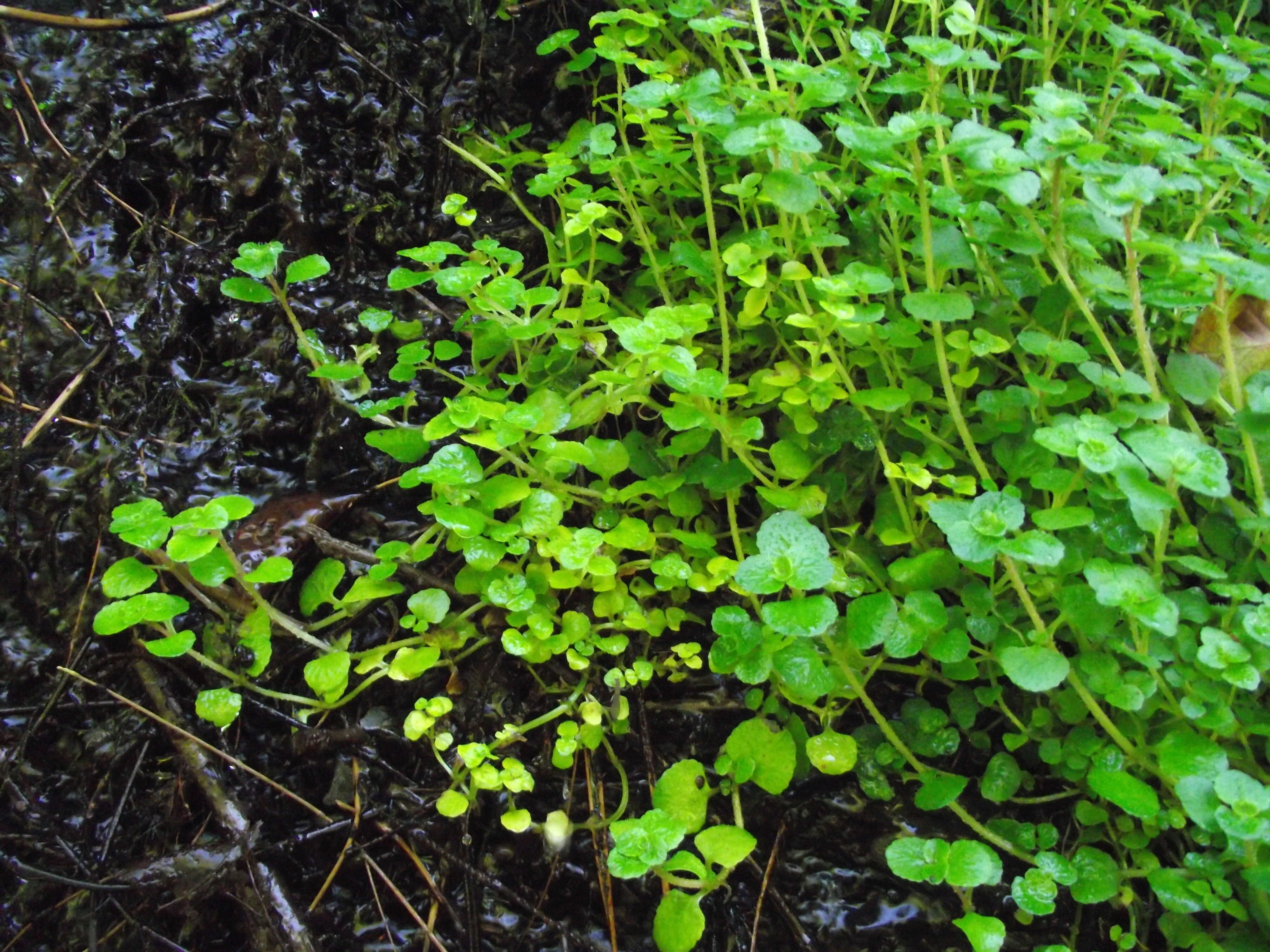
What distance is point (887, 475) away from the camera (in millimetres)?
1330

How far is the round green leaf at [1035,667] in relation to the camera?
109 cm

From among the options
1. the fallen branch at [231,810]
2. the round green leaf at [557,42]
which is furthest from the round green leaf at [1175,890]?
the round green leaf at [557,42]

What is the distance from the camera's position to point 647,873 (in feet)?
4.27

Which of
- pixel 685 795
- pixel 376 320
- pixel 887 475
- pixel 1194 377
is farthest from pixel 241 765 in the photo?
pixel 1194 377

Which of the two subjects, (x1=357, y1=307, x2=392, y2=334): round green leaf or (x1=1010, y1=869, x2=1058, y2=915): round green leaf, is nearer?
(x1=1010, y1=869, x2=1058, y2=915): round green leaf

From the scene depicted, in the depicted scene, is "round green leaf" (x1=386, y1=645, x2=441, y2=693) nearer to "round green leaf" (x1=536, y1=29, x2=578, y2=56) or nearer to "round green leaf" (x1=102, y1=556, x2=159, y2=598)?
"round green leaf" (x1=102, y1=556, x2=159, y2=598)

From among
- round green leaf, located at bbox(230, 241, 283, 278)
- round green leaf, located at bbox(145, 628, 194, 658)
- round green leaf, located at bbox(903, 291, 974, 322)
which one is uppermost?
round green leaf, located at bbox(903, 291, 974, 322)

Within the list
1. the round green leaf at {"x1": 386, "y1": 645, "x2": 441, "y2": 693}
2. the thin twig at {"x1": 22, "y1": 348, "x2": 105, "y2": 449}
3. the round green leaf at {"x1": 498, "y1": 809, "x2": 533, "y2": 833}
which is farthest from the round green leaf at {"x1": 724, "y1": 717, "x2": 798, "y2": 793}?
the thin twig at {"x1": 22, "y1": 348, "x2": 105, "y2": 449}

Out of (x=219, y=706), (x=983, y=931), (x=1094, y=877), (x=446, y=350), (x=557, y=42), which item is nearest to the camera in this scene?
(x=983, y=931)

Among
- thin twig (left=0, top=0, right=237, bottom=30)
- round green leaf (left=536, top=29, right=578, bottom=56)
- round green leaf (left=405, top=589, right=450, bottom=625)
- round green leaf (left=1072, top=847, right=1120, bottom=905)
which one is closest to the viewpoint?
round green leaf (left=1072, top=847, right=1120, bottom=905)

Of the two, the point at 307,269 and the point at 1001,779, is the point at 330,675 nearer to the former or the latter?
the point at 307,269

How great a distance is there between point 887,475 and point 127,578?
123 cm

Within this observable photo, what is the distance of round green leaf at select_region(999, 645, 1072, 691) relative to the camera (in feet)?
3.56

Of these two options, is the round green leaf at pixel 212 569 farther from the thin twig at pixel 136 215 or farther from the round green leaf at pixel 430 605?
the thin twig at pixel 136 215
